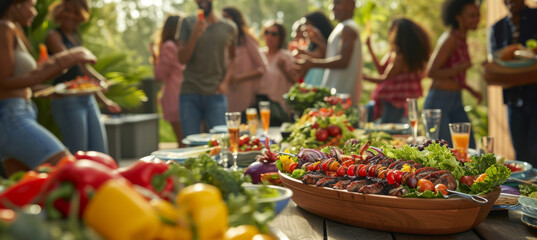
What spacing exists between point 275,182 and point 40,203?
121 cm

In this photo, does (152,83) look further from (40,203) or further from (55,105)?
(40,203)

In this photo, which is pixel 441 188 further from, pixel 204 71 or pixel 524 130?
pixel 204 71

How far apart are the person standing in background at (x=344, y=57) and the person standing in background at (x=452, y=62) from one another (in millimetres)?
709

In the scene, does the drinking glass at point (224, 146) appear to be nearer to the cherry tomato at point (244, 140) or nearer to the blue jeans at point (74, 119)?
the cherry tomato at point (244, 140)

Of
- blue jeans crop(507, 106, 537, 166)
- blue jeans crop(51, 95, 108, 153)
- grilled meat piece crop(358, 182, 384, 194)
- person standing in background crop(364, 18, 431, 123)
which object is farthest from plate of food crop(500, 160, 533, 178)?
blue jeans crop(51, 95, 108, 153)

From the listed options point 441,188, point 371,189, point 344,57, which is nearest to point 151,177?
point 371,189

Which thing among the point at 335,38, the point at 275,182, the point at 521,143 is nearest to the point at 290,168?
the point at 275,182

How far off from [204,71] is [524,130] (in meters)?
2.58

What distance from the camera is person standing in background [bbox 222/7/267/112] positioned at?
17.0ft

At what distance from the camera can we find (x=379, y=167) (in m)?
1.45

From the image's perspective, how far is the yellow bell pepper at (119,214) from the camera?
1.90 ft

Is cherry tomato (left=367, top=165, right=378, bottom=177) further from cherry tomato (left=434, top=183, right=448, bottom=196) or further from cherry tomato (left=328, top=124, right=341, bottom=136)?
cherry tomato (left=328, top=124, right=341, bottom=136)

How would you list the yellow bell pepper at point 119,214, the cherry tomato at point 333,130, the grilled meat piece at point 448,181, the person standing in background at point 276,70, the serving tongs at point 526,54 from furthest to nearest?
1. the person standing in background at point 276,70
2. the serving tongs at point 526,54
3. the cherry tomato at point 333,130
4. the grilled meat piece at point 448,181
5. the yellow bell pepper at point 119,214

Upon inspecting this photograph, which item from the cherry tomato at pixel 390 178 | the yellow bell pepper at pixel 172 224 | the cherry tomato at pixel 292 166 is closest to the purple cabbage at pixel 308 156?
the cherry tomato at pixel 292 166
